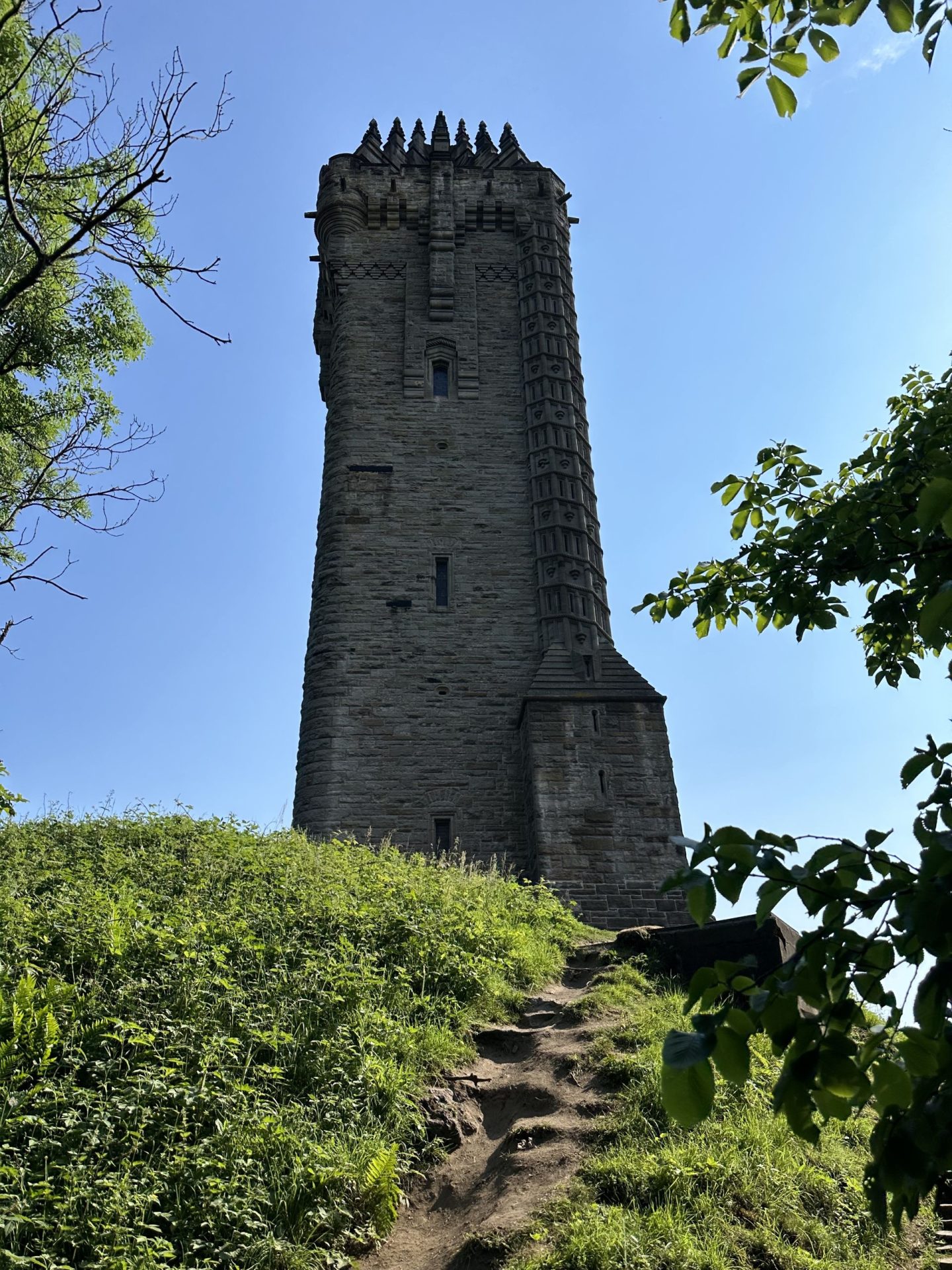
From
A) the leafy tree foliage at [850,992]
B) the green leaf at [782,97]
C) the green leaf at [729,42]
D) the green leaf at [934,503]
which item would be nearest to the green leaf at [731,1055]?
the leafy tree foliage at [850,992]

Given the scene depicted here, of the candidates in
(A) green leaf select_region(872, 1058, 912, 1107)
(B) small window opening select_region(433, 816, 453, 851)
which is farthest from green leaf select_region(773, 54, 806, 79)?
(B) small window opening select_region(433, 816, 453, 851)

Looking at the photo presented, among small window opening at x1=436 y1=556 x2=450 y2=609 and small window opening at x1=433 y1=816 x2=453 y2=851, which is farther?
small window opening at x1=436 y1=556 x2=450 y2=609

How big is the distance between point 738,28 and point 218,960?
236 inches

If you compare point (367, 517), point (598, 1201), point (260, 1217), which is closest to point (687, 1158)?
point (598, 1201)

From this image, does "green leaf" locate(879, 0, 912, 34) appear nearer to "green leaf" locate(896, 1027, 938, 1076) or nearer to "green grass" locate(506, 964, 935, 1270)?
"green leaf" locate(896, 1027, 938, 1076)

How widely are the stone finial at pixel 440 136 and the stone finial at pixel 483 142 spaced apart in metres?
0.79

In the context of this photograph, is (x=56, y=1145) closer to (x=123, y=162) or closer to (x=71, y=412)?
(x=123, y=162)

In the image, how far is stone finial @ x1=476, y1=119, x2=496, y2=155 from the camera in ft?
72.5

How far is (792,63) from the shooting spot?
2.70m

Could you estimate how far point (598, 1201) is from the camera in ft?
17.1

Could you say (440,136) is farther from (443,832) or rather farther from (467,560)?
(443,832)

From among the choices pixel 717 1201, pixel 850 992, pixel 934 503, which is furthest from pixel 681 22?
pixel 717 1201

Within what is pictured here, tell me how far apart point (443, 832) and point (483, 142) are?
15.9m

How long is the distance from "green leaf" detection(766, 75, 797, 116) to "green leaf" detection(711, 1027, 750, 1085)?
227 centimetres
